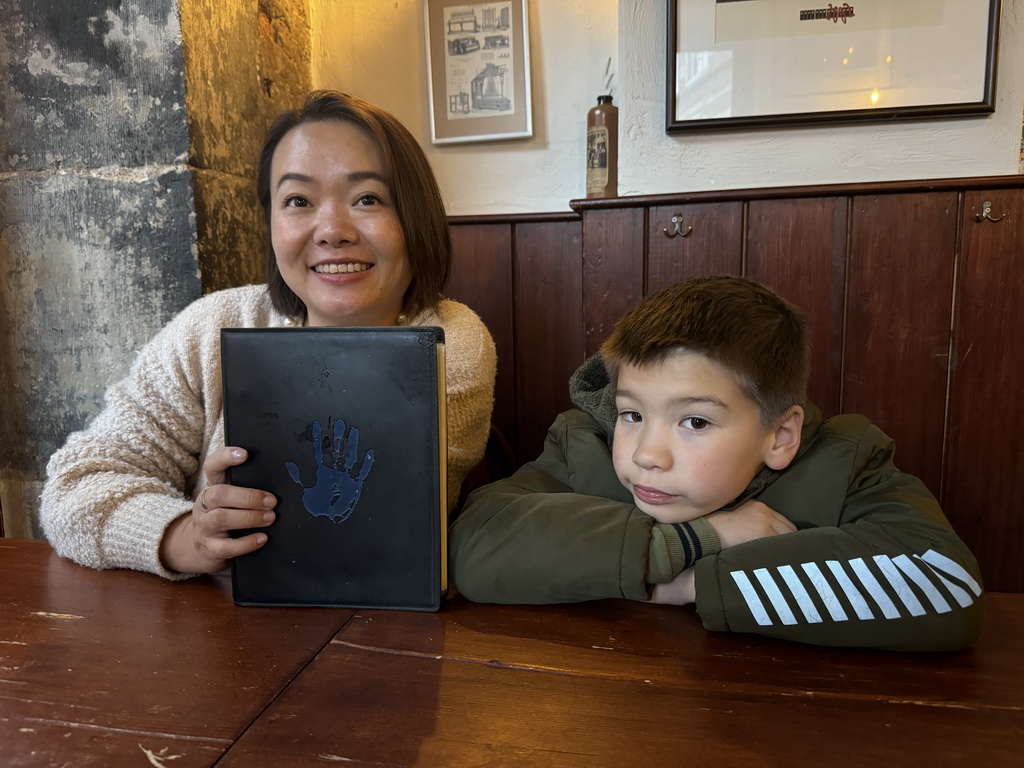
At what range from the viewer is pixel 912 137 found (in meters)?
1.57

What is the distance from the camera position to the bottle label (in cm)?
184

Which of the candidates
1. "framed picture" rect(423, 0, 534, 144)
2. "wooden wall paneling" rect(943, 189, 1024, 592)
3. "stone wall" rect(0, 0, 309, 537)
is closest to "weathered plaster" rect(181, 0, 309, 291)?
"stone wall" rect(0, 0, 309, 537)

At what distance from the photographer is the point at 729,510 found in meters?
0.78

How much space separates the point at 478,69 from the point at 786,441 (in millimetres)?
1663

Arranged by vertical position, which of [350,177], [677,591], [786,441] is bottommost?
[677,591]

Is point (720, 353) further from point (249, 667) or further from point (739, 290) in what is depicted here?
point (249, 667)

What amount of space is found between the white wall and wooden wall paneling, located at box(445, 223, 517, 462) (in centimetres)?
10

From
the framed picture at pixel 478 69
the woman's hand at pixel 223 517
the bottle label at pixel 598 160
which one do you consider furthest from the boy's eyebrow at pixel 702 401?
the framed picture at pixel 478 69

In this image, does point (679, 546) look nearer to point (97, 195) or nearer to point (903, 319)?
point (903, 319)

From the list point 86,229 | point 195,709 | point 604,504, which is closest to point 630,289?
point 604,504

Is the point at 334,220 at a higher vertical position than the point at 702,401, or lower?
higher

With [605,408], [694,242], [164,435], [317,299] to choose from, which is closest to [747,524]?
[605,408]

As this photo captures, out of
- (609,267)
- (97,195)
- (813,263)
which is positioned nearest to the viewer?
(97,195)

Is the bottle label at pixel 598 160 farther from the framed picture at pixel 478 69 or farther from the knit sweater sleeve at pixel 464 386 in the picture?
the knit sweater sleeve at pixel 464 386
